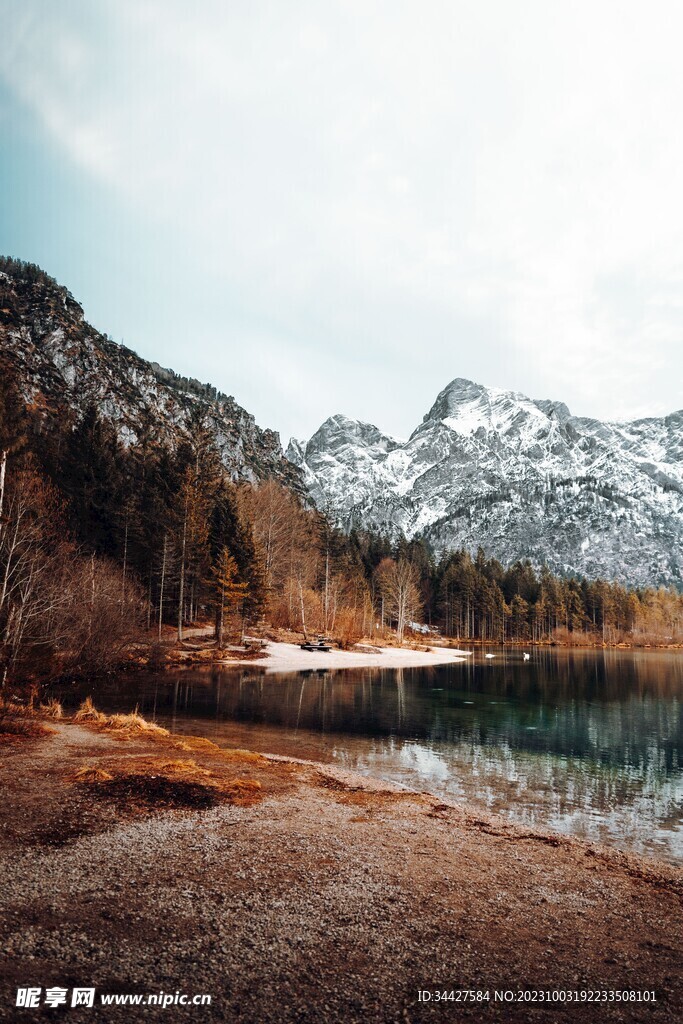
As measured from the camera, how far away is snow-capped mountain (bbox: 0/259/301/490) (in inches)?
5295

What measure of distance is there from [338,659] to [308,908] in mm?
50545

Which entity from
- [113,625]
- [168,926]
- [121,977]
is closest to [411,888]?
[168,926]

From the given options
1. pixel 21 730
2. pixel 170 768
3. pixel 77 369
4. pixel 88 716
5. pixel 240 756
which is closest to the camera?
pixel 170 768

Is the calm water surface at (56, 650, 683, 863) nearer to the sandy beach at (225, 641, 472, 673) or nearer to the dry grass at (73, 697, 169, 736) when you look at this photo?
the dry grass at (73, 697, 169, 736)

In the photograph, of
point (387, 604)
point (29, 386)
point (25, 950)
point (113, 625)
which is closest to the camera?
point (25, 950)

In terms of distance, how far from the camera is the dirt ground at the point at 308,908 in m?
5.24

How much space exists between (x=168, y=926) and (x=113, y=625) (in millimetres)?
32978

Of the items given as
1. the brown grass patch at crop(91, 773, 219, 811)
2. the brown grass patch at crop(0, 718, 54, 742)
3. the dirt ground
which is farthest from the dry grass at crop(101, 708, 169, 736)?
the brown grass patch at crop(91, 773, 219, 811)

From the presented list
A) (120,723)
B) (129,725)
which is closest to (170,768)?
(129,725)

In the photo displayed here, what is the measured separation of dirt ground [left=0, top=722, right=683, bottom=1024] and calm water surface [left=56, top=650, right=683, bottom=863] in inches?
161

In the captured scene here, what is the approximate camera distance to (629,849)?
11828 millimetres

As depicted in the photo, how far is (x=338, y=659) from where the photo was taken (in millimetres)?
56531

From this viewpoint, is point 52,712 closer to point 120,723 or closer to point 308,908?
point 120,723

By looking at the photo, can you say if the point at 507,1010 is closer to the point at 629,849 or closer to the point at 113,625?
the point at 629,849
